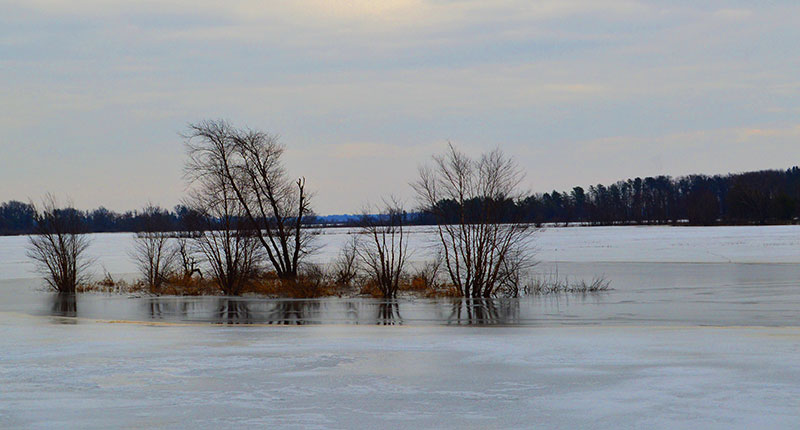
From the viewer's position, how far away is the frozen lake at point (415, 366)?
8.23 metres

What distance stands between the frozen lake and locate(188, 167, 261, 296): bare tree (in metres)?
8.13

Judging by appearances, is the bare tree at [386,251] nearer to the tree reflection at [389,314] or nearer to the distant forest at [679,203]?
the tree reflection at [389,314]

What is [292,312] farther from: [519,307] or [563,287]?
[563,287]

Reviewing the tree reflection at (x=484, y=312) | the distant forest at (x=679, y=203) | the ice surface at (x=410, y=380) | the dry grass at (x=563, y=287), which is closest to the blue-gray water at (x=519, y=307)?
the tree reflection at (x=484, y=312)

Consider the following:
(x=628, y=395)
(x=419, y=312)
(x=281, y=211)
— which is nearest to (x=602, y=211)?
(x=281, y=211)

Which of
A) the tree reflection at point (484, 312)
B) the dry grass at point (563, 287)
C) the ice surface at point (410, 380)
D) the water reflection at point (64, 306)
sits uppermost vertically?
the dry grass at point (563, 287)

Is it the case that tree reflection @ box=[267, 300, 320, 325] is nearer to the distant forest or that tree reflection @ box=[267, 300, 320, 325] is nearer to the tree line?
the tree line

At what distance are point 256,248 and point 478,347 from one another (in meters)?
19.6

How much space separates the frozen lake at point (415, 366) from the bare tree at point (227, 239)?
8129mm

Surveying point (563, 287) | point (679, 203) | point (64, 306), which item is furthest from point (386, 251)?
point (679, 203)

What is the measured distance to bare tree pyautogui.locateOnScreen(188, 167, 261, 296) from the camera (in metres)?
30.3

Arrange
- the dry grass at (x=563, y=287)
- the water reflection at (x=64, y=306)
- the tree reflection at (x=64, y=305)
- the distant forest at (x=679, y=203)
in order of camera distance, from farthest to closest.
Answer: the distant forest at (x=679, y=203) < the dry grass at (x=563, y=287) < the tree reflection at (x=64, y=305) < the water reflection at (x=64, y=306)

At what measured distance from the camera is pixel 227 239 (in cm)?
3041

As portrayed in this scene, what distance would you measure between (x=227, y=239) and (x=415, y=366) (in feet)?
67.0
